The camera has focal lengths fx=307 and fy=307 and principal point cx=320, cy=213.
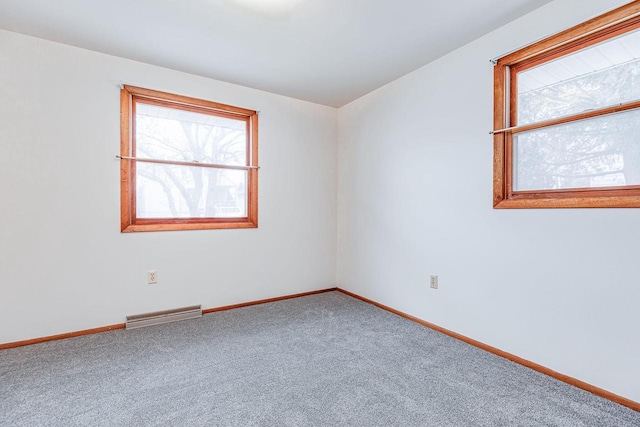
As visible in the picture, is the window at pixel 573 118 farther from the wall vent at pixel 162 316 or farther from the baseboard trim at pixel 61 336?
the baseboard trim at pixel 61 336

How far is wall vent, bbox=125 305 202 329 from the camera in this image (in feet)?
8.70

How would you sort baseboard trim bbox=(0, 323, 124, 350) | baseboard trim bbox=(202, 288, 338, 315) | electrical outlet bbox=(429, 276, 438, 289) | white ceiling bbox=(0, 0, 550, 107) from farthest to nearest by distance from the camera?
baseboard trim bbox=(202, 288, 338, 315)
electrical outlet bbox=(429, 276, 438, 289)
baseboard trim bbox=(0, 323, 124, 350)
white ceiling bbox=(0, 0, 550, 107)

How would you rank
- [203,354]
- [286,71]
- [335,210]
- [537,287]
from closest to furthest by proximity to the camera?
[537,287] → [203,354] → [286,71] → [335,210]

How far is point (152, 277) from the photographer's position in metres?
2.78

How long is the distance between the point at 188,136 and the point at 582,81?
3089mm

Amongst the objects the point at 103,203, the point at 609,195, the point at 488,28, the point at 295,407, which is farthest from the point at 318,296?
the point at 488,28

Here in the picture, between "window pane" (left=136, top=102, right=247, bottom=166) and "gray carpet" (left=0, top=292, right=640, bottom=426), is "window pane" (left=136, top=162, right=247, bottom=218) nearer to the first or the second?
"window pane" (left=136, top=102, right=247, bottom=166)

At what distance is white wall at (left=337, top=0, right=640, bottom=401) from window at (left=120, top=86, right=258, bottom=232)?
1277mm

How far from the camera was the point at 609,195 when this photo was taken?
1720 millimetres

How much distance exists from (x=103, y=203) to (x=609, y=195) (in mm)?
3548

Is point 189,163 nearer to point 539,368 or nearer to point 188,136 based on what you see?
point 188,136

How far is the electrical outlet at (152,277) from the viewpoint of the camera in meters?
2.77

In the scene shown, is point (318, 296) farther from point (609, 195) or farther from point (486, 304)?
point (609, 195)

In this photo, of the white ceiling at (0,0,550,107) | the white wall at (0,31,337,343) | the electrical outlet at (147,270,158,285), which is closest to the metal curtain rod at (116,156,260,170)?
the white wall at (0,31,337,343)
